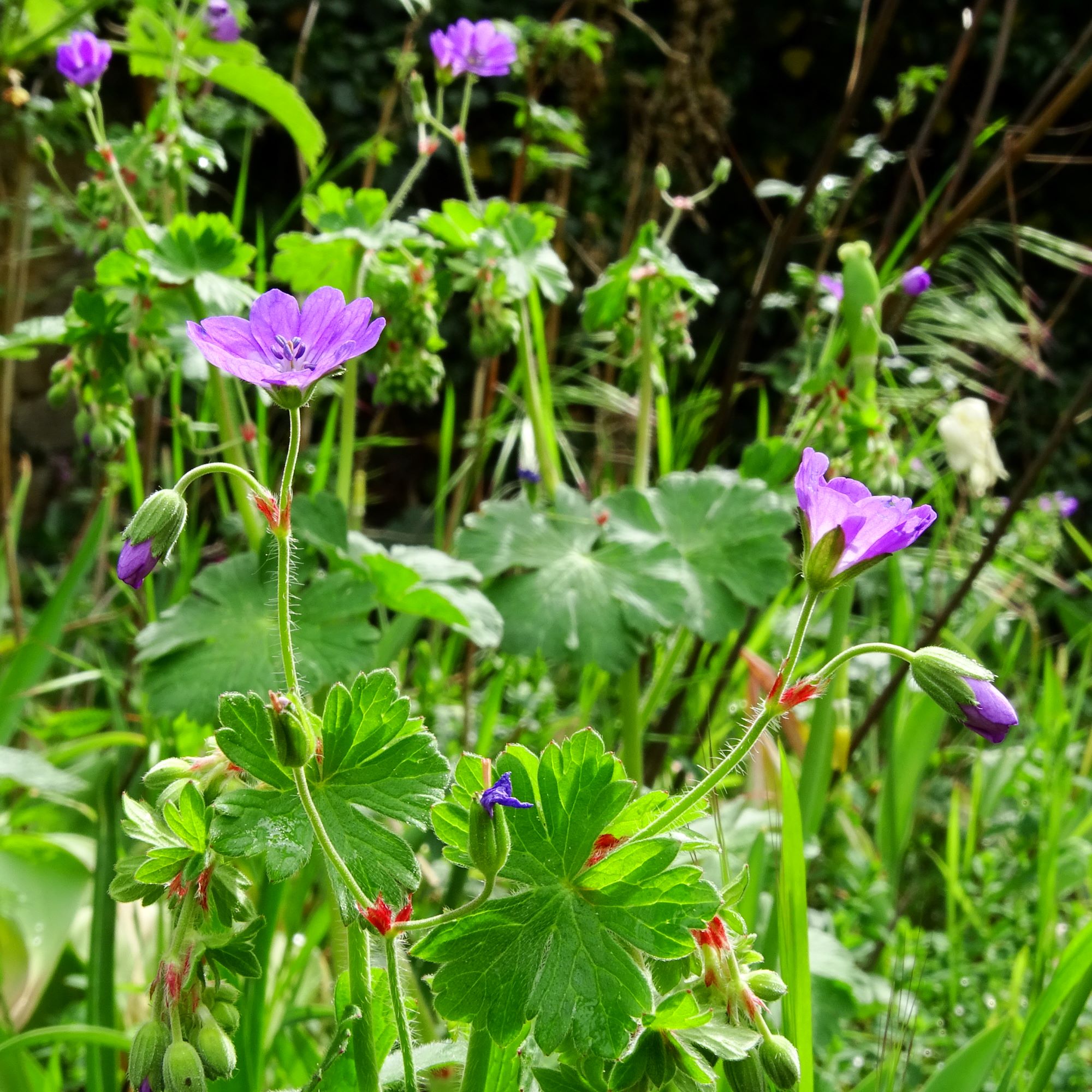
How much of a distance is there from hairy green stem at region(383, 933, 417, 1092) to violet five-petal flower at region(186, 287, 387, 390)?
285mm

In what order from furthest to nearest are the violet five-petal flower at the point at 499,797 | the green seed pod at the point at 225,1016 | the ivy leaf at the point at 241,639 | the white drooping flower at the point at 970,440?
the white drooping flower at the point at 970,440 → the ivy leaf at the point at 241,639 → the green seed pod at the point at 225,1016 → the violet five-petal flower at the point at 499,797

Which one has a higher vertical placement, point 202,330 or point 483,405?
point 202,330

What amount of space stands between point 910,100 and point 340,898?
1.47 meters

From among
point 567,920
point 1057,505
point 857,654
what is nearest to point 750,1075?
point 567,920

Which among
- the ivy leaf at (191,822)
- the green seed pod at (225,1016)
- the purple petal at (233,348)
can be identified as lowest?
the green seed pod at (225,1016)

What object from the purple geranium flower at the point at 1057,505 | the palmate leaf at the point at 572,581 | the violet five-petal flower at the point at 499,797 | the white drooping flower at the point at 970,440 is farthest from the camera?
the purple geranium flower at the point at 1057,505

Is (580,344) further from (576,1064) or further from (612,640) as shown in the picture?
(576,1064)

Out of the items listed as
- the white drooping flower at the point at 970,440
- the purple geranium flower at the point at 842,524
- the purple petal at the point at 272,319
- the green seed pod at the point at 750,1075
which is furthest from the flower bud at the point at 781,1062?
the white drooping flower at the point at 970,440

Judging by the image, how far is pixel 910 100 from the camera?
1.54m

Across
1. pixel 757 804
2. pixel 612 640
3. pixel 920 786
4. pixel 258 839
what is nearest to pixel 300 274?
pixel 612 640

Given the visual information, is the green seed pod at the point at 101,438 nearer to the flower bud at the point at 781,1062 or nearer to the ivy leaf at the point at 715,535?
the ivy leaf at the point at 715,535

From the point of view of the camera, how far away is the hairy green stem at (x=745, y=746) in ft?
1.61

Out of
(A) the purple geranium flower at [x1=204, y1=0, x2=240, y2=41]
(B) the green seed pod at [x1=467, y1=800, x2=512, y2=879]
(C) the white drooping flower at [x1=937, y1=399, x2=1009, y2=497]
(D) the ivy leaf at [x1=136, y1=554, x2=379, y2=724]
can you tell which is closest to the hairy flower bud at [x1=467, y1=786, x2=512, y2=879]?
(B) the green seed pod at [x1=467, y1=800, x2=512, y2=879]

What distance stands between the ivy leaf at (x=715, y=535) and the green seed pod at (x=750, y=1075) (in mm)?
759
